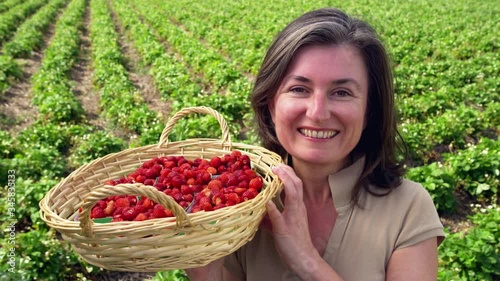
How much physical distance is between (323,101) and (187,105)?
20.6ft

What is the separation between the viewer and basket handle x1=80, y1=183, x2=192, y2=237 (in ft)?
4.69

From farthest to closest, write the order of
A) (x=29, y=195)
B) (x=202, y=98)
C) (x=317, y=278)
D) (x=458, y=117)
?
(x=202, y=98), (x=458, y=117), (x=29, y=195), (x=317, y=278)

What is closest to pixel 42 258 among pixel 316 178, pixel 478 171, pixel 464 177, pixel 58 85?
pixel 316 178

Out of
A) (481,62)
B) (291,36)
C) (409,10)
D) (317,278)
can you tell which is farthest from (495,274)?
(409,10)

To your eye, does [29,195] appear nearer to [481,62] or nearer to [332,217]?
[332,217]

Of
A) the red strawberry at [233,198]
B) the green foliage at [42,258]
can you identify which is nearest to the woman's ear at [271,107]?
the red strawberry at [233,198]

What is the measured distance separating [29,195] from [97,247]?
3.92m

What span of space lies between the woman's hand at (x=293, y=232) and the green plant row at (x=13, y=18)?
57.0ft

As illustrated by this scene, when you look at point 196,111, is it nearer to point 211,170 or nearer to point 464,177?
point 211,170

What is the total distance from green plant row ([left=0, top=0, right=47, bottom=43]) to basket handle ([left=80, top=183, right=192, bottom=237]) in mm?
17227

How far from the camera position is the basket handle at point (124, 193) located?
1.43 meters

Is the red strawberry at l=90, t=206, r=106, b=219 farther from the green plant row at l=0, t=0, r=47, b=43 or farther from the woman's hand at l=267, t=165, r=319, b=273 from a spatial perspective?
the green plant row at l=0, t=0, r=47, b=43

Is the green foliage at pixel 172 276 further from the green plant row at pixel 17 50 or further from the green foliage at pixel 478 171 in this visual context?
the green plant row at pixel 17 50

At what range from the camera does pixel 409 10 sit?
21531 mm
